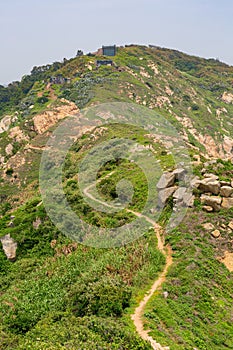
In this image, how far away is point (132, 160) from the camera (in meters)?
43.4

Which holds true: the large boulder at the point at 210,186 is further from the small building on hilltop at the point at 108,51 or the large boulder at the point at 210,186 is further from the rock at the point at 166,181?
the small building on hilltop at the point at 108,51

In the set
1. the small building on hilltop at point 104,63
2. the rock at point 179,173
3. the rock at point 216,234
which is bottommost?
the rock at point 216,234

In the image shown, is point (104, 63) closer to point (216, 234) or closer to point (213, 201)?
point (213, 201)

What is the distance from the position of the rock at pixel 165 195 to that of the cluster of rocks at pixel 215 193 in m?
2.16

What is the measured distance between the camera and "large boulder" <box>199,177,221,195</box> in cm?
2875

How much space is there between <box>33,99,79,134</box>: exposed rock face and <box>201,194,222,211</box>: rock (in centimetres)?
4470

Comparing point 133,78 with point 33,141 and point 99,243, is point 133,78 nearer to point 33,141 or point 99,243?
point 33,141

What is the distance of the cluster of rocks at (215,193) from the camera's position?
91.4 ft

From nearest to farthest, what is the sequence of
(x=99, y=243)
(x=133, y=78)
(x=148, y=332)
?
(x=148, y=332) → (x=99, y=243) → (x=133, y=78)

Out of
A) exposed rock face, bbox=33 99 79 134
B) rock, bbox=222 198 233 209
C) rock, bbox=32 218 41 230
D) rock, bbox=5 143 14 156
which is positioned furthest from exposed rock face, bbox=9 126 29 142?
rock, bbox=222 198 233 209

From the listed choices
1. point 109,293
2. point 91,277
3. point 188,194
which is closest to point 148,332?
point 109,293

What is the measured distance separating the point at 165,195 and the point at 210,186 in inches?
138

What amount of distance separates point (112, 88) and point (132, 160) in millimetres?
41089

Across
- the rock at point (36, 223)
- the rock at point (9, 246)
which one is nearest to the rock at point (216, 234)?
the rock at point (36, 223)
